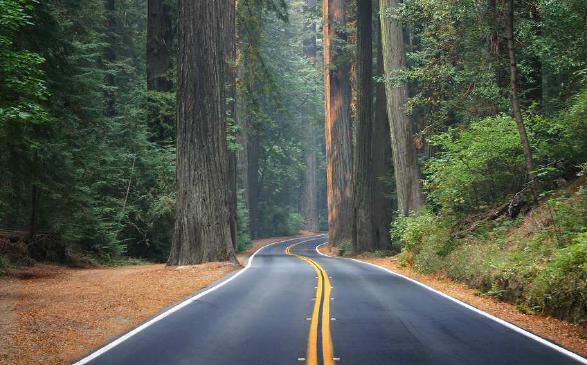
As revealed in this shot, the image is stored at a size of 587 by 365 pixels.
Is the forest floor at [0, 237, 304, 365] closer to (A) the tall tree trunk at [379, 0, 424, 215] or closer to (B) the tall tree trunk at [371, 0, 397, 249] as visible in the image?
(A) the tall tree trunk at [379, 0, 424, 215]

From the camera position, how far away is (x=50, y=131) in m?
17.2

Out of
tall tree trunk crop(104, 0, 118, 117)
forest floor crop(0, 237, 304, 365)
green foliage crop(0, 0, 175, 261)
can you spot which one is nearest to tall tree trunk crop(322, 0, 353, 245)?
green foliage crop(0, 0, 175, 261)

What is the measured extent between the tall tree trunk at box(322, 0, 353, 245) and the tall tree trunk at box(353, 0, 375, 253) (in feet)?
16.8

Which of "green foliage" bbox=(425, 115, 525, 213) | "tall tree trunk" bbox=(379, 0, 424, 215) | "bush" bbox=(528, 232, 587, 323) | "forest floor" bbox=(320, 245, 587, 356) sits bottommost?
"forest floor" bbox=(320, 245, 587, 356)

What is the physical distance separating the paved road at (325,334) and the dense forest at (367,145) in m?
2.18

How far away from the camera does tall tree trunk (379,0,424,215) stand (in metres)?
25.5

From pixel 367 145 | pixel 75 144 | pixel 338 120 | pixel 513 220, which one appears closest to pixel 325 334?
pixel 513 220

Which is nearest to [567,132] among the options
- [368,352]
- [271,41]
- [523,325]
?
[523,325]

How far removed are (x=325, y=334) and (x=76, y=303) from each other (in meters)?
6.02

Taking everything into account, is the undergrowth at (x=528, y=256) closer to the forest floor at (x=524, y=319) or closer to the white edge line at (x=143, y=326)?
the forest floor at (x=524, y=319)

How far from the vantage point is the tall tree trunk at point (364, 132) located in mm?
30281

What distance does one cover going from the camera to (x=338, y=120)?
37.1m

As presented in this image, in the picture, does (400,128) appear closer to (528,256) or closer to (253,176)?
(528,256)

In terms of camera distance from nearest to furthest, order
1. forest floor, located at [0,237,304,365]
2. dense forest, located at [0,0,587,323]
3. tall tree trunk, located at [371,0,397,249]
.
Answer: forest floor, located at [0,237,304,365] < dense forest, located at [0,0,587,323] < tall tree trunk, located at [371,0,397,249]
